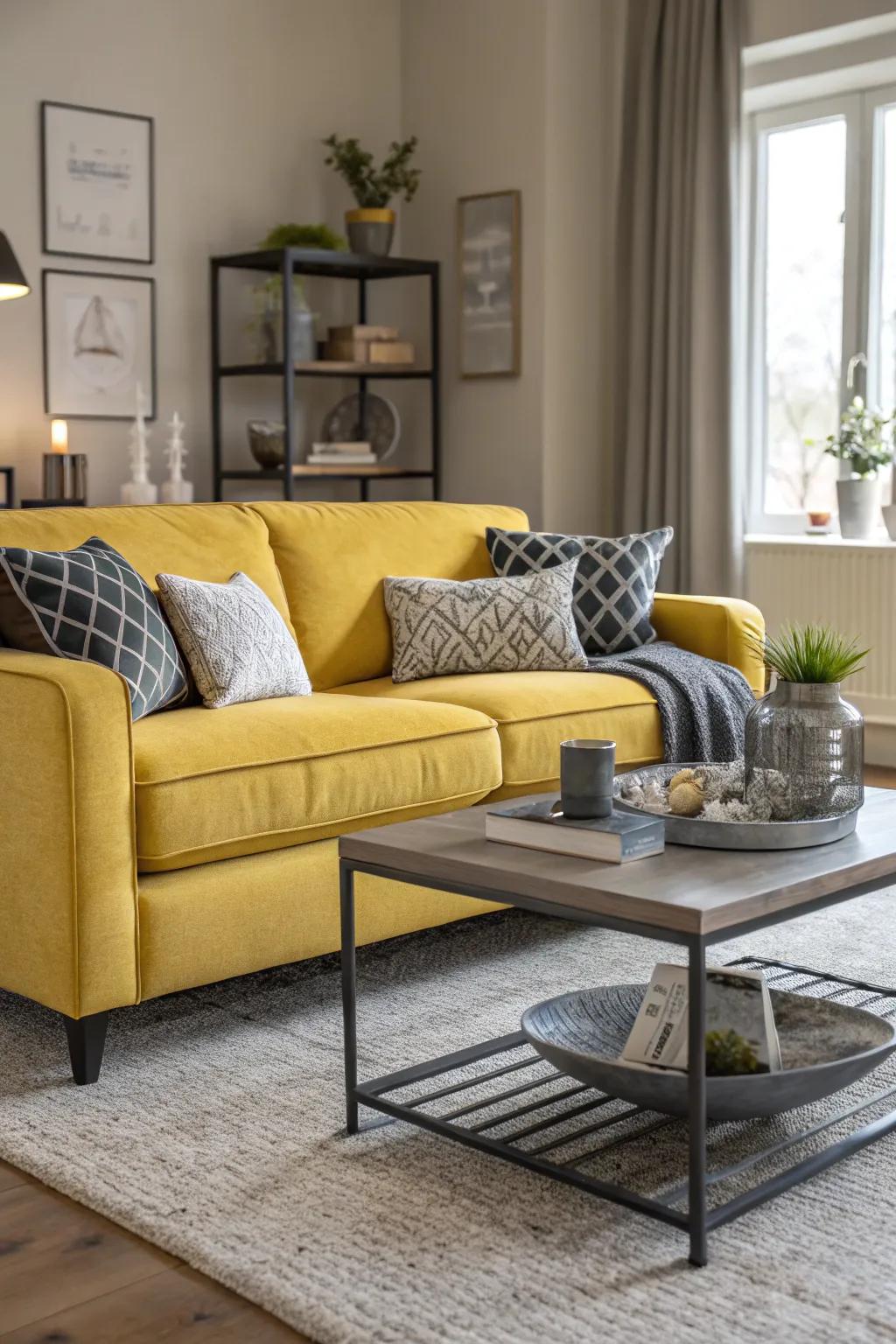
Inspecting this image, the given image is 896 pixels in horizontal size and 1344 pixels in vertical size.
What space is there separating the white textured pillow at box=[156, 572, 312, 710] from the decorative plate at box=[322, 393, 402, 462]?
2.70 meters

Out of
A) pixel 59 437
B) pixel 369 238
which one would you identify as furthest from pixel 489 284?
pixel 59 437

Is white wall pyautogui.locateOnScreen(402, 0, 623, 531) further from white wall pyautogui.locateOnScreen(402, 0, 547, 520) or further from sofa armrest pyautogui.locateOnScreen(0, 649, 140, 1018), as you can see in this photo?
sofa armrest pyautogui.locateOnScreen(0, 649, 140, 1018)

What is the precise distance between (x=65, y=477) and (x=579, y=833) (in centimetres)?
325

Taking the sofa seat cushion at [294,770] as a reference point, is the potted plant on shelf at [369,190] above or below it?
above

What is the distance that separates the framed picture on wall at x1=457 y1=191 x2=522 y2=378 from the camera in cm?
546

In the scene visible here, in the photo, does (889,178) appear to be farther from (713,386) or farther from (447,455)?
(447,455)

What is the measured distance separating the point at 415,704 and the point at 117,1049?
0.87 m

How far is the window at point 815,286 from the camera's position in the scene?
5090 millimetres

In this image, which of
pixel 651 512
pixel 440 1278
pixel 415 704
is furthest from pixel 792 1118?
pixel 651 512

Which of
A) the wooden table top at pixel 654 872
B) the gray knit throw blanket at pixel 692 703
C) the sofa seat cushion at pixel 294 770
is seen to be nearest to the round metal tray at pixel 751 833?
the wooden table top at pixel 654 872

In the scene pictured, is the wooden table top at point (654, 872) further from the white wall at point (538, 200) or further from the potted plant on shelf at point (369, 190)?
the potted plant on shelf at point (369, 190)

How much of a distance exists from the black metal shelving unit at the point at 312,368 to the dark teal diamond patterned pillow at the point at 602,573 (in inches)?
64.6

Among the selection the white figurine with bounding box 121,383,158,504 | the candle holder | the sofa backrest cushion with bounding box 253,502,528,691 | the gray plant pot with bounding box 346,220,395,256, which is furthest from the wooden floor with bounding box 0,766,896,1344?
the gray plant pot with bounding box 346,220,395,256

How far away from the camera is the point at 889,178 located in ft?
16.6
